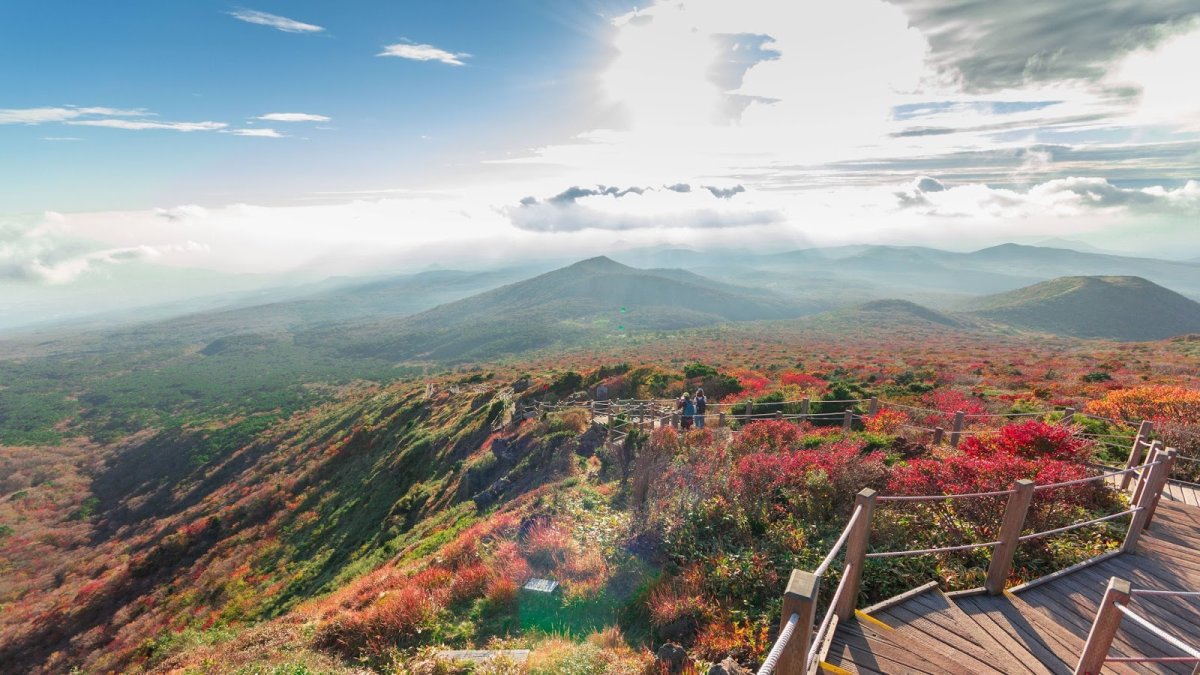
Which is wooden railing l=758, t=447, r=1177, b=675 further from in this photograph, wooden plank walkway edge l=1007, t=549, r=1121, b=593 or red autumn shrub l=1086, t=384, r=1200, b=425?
red autumn shrub l=1086, t=384, r=1200, b=425

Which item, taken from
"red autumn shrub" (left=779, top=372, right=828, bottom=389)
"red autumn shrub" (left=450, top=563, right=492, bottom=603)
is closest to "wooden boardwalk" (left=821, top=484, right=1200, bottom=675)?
"red autumn shrub" (left=450, top=563, right=492, bottom=603)

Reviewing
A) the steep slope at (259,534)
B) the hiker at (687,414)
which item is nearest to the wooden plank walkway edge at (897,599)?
the steep slope at (259,534)

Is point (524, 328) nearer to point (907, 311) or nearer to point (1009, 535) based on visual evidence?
point (907, 311)

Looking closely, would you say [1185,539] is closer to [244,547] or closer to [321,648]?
[321,648]

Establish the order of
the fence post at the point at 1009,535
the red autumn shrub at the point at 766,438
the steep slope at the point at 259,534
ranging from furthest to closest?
1. the steep slope at the point at 259,534
2. the red autumn shrub at the point at 766,438
3. the fence post at the point at 1009,535

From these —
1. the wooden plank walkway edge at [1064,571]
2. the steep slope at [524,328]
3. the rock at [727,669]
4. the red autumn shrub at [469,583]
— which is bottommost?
the steep slope at [524,328]

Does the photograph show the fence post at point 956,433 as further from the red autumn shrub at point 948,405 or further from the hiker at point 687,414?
the hiker at point 687,414
